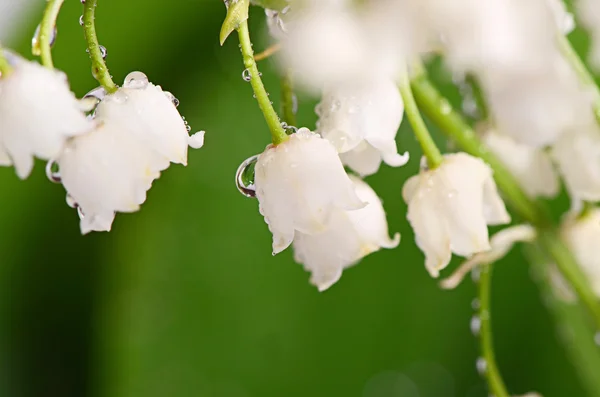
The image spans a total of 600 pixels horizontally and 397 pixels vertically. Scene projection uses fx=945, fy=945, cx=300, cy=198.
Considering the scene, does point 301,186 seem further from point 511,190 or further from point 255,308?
point 255,308

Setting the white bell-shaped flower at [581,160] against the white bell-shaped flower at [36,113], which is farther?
the white bell-shaped flower at [581,160]

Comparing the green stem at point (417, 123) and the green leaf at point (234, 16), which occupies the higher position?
the green leaf at point (234, 16)

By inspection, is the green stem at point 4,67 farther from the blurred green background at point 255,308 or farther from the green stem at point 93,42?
the blurred green background at point 255,308

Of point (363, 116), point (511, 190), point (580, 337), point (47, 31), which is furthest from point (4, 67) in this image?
point (580, 337)

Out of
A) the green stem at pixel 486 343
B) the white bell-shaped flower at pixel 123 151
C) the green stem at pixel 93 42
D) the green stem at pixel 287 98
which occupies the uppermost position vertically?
the green stem at pixel 93 42

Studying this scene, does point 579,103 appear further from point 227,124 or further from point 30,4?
point 30,4

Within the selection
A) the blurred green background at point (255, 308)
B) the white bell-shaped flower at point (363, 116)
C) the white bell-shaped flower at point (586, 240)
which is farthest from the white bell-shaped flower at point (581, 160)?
the blurred green background at point (255, 308)

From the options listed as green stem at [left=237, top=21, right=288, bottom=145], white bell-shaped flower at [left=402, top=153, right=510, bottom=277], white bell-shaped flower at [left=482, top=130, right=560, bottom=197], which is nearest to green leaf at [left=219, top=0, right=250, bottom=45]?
green stem at [left=237, top=21, right=288, bottom=145]
